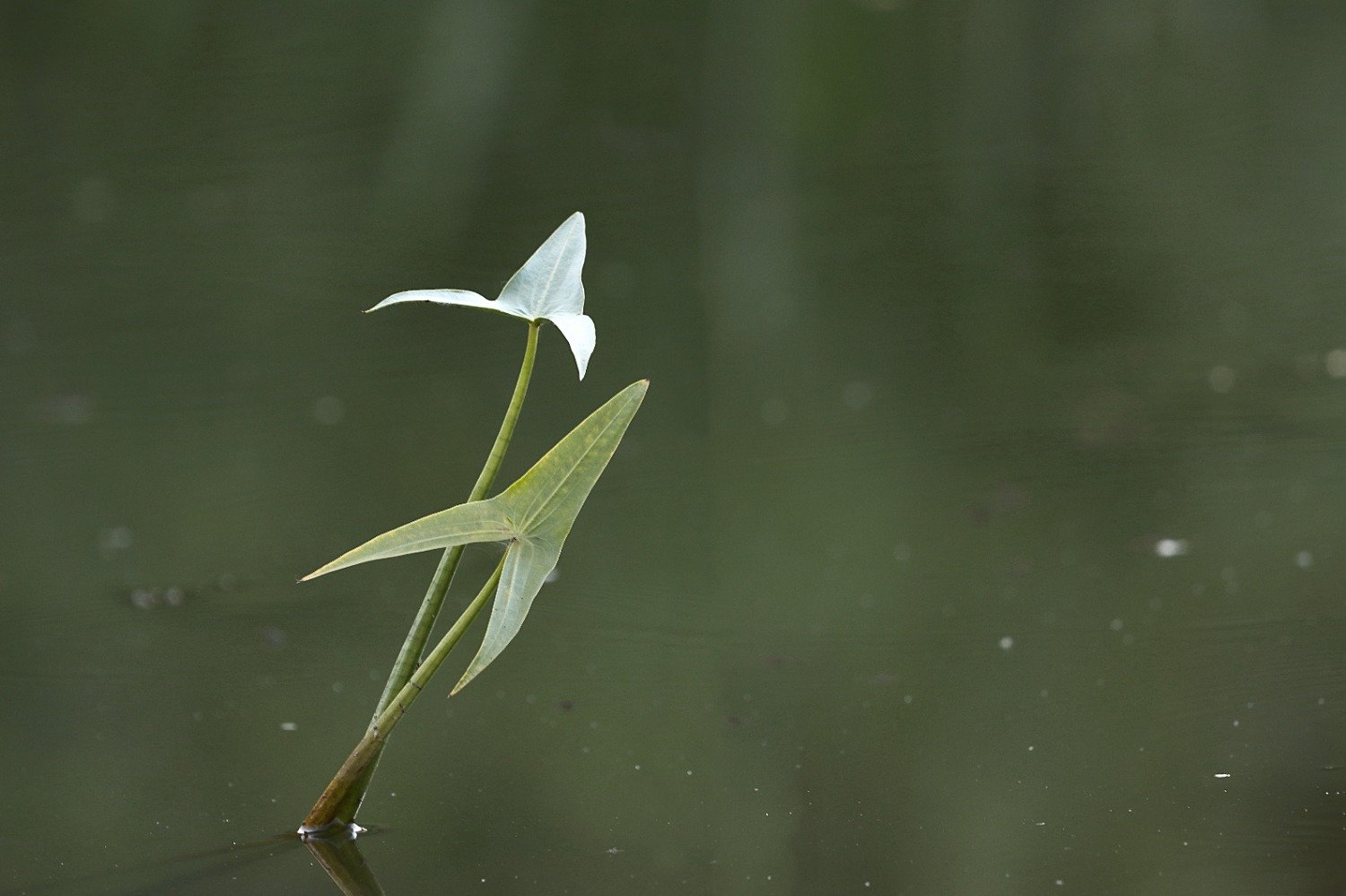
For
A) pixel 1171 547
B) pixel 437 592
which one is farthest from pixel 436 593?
pixel 1171 547

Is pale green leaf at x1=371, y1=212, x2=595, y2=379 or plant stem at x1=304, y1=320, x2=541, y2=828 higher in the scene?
pale green leaf at x1=371, y1=212, x2=595, y2=379

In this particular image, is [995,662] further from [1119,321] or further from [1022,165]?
[1022,165]

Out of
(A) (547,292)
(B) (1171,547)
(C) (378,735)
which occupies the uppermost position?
(A) (547,292)

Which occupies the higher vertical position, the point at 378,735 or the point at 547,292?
the point at 547,292

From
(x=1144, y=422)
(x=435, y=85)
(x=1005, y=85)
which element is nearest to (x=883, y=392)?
(x=1144, y=422)

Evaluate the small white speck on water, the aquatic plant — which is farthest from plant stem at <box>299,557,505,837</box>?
the small white speck on water

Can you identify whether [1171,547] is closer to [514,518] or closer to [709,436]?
[709,436]

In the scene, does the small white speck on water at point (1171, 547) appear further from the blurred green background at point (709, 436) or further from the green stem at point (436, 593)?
the green stem at point (436, 593)

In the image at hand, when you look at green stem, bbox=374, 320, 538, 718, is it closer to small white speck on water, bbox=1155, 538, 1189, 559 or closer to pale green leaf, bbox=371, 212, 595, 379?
pale green leaf, bbox=371, 212, 595, 379
